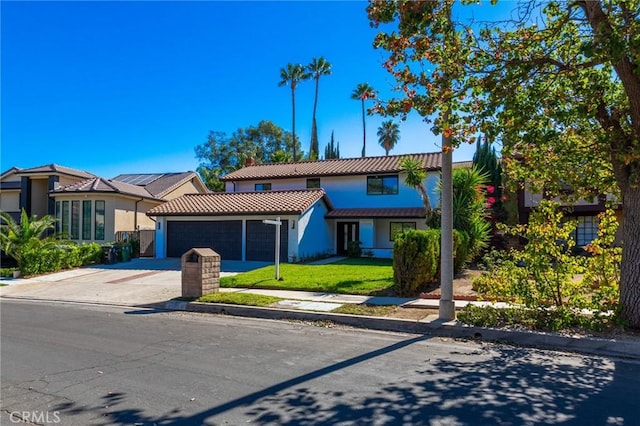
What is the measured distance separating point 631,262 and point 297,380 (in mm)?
6441

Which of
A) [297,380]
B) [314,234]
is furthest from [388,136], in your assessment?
[297,380]

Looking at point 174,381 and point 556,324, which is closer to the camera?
point 174,381

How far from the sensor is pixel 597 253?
911 cm

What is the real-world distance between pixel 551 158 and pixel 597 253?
2.15 metres

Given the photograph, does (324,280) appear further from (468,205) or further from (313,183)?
(313,183)

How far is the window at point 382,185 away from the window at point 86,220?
56.8ft

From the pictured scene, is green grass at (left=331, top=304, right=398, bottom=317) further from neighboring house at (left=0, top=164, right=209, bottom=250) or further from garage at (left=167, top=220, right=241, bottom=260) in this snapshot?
neighboring house at (left=0, top=164, right=209, bottom=250)

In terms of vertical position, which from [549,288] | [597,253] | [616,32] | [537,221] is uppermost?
[616,32]

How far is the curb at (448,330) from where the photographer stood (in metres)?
7.36

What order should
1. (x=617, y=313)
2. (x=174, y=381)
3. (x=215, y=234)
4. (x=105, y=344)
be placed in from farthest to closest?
(x=215, y=234) < (x=617, y=313) < (x=105, y=344) < (x=174, y=381)

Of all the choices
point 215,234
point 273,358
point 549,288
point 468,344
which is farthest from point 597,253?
point 215,234

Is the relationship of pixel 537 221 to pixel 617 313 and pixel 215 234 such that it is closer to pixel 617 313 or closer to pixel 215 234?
pixel 617 313

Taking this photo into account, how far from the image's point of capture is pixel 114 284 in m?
17.1

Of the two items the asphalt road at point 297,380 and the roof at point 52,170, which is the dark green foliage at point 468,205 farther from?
the roof at point 52,170
